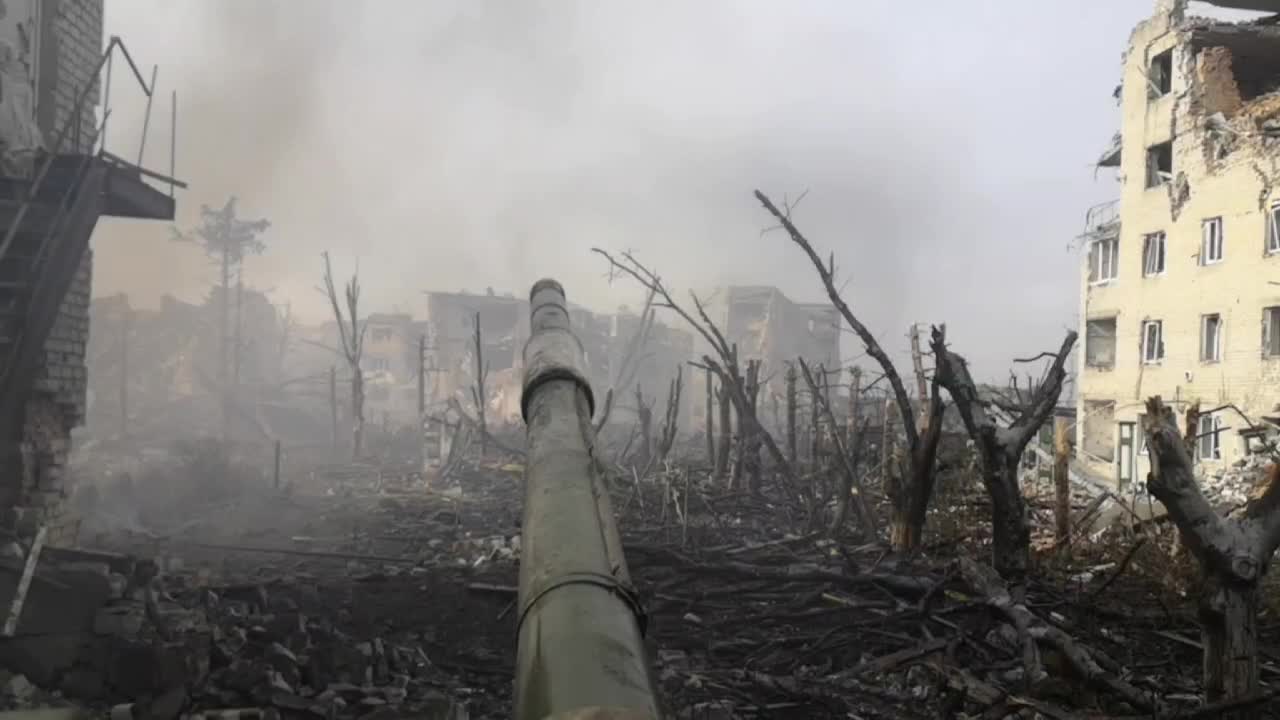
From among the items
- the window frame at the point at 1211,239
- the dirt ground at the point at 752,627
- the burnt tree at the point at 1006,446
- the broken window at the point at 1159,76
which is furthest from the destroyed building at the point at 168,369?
the broken window at the point at 1159,76

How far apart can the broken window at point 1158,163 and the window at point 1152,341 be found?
410cm

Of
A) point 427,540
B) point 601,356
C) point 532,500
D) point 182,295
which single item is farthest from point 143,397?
point 532,500

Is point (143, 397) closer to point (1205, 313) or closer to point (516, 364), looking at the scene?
point (516, 364)

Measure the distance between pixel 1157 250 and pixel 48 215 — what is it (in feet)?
85.8

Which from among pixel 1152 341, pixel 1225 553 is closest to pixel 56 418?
pixel 1225 553

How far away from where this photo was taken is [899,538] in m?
8.77

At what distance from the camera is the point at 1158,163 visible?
80.9 feet

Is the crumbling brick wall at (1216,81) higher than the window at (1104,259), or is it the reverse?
the crumbling brick wall at (1216,81)

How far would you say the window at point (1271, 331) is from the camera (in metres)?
19.6

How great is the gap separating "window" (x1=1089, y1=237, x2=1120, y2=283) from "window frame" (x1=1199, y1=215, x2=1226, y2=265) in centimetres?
360

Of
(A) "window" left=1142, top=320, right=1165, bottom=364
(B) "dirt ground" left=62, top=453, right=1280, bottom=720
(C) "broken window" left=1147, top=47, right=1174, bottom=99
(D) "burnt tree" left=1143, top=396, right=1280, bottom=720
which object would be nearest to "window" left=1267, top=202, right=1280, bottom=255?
(A) "window" left=1142, top=320, right=1165, bottom=364

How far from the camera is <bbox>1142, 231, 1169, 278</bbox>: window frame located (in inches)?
932

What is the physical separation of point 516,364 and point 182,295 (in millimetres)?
20590

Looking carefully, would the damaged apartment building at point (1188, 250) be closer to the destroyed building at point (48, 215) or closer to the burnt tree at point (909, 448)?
the burnt tree at point (909, 448)
